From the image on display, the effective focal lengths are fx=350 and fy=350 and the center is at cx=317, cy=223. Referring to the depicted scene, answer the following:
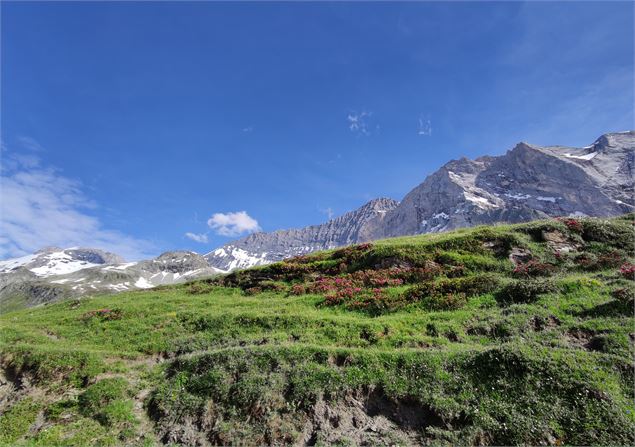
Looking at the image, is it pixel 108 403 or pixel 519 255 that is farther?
pixel 519 255

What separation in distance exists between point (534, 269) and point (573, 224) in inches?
433

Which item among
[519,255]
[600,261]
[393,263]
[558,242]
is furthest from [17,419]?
[558,242]

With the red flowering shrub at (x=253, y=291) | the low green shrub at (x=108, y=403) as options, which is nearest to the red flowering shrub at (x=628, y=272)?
the red flowering shrub at (x=253, y=291)

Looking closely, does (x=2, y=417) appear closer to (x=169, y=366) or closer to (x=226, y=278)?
(x=169, y=366)

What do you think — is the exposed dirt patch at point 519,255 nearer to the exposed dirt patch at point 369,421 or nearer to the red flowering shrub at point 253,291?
the exposed dirt patch at point 369,421

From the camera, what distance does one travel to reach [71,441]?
49.5 ft

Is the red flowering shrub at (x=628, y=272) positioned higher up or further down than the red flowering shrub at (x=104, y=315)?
higher up

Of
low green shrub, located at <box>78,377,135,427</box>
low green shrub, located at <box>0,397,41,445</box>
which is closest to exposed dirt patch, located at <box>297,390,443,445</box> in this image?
low green shrub, located at <box>78,377,135,427</box>

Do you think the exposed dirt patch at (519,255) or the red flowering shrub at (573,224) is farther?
the red flowering shrub at (573,224)

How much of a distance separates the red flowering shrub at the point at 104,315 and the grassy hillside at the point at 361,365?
0.59 feet

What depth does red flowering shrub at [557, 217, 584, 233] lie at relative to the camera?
34438 millimetres

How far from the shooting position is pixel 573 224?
35250mm

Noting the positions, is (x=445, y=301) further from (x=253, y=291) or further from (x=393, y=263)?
(x=253, y=291)

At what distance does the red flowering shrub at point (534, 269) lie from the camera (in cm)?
2827
